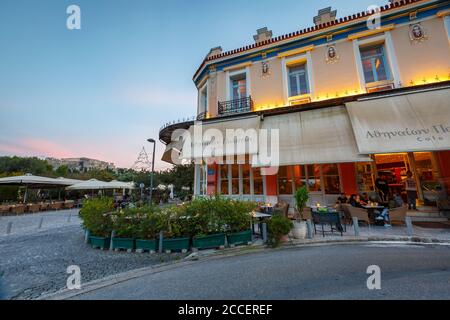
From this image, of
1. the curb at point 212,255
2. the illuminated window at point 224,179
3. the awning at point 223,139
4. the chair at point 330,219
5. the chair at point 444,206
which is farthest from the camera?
the illuminated window at point 224,179

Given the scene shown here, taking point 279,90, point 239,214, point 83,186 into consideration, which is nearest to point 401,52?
point 279,90

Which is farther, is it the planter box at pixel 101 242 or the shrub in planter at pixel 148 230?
the planter box at pixel 101 242

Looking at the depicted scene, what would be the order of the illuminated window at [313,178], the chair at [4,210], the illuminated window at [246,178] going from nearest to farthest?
1. the illuminated window at [313,178]
2. the illuminated window at [246,178]
3. the chair at [4,210]

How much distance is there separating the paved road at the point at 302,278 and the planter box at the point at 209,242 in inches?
27.9

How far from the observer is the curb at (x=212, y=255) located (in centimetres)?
354

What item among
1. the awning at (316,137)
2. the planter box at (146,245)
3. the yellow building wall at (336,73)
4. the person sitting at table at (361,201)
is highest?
the yellow building wall at (336,73)

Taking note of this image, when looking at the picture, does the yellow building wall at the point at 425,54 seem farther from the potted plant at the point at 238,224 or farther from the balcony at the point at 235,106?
the potted plant at the point at 238,224

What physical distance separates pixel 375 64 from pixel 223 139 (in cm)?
930

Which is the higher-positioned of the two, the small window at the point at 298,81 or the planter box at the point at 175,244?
the small window at the point at 298,81

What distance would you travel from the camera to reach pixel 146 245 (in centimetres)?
557

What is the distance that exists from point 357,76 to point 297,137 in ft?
16.5

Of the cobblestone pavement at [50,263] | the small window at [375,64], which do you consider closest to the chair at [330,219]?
the cobblestone pavement at [50,263]

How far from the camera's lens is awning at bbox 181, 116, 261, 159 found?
9281mm
